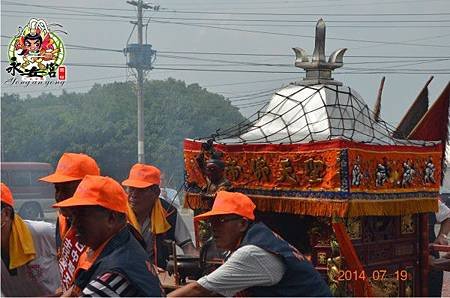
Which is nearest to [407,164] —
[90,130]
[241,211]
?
[241,211]

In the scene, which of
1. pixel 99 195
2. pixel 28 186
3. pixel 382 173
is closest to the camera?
pixel 99 195

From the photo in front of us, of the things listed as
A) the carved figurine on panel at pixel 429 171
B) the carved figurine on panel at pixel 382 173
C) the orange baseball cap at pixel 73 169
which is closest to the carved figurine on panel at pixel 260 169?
the carved figurine on panel at pixel 382 173

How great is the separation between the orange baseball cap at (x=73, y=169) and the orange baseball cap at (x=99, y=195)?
949mm

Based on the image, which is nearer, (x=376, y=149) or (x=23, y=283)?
(x=23, y=283)

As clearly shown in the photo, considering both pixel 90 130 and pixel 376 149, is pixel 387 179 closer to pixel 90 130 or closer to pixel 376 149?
pixel 376 149

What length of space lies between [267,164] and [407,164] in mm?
946

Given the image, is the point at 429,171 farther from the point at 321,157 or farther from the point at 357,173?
the point at 321,157

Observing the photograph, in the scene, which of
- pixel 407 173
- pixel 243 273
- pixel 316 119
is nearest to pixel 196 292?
pixel 243 273


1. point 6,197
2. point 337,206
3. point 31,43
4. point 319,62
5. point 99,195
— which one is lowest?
point 337,206

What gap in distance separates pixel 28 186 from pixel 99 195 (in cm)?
1889

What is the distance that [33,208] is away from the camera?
19531mm

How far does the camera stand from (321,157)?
459cm

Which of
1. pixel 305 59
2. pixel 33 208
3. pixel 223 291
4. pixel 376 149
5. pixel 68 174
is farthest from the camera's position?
pixel 33 208
